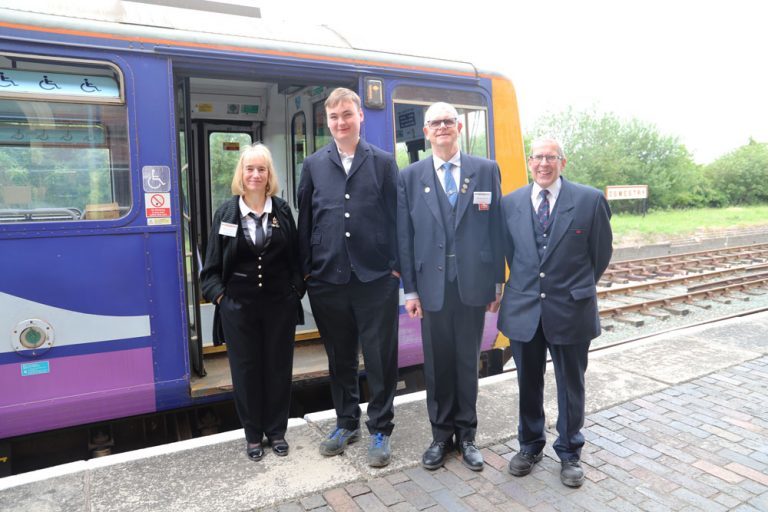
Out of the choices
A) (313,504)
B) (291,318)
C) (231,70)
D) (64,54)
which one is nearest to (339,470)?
(313,504)

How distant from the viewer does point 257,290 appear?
341 cm

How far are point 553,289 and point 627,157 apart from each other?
1753 inches

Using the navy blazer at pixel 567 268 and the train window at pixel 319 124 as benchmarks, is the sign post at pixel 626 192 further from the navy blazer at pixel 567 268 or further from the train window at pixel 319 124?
the navy blazer at pixel 567 268

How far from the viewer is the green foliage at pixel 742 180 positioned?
1886 inches

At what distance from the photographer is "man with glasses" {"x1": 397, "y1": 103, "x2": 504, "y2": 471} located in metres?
3.39

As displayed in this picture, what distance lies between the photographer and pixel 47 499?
3.07m

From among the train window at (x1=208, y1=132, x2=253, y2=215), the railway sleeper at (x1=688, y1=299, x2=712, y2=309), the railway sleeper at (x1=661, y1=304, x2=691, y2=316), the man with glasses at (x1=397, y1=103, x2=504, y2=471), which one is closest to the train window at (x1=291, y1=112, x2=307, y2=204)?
the train window at (x1=208, y1=132, x2=253, y2=215)

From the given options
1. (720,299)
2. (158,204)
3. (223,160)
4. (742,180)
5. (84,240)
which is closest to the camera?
(84,240)

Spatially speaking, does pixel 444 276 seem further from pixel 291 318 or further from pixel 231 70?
pixel 231 70

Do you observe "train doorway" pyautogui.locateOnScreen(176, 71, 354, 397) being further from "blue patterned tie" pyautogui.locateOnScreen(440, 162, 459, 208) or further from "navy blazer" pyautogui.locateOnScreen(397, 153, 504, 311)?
"blue patterned tie" pyautogui.locateOnScreen(440, 162, 459, 208)

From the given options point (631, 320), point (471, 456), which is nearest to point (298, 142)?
point (471, 456)

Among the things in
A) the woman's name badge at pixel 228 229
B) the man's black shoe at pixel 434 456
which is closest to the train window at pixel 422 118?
the woman's name badge at pixel 228 229

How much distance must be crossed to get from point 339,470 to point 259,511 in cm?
56

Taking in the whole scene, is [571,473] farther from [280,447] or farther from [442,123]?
[442,123]
